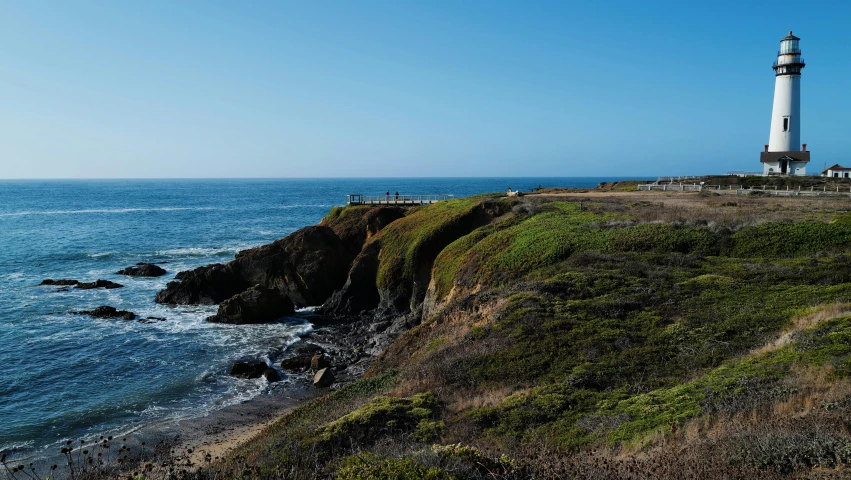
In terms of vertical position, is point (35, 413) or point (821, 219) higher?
point (821, 219)

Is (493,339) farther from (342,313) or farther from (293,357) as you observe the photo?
(342,313)

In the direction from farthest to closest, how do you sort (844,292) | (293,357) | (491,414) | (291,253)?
(291,253) → (293,357) → (844,292) → (491,414)

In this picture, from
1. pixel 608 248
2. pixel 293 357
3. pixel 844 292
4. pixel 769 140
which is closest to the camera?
pixel 844 292

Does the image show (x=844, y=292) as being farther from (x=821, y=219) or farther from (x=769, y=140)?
(x=769, y=140)

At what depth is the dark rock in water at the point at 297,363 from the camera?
27.1 meters

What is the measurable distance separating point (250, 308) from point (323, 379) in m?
12.7

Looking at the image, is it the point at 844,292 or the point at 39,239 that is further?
the point at 39,239

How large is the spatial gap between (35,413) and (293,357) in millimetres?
10822

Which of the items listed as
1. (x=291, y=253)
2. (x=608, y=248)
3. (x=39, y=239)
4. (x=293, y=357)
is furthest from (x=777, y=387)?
(x=39, y=239)

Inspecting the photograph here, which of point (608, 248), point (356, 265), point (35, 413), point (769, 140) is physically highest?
point (769, 140)

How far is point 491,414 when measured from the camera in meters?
11.8

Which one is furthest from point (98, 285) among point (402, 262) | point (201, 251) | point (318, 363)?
point (318, 363)

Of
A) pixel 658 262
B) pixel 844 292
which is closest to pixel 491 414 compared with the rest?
pixel 844 292

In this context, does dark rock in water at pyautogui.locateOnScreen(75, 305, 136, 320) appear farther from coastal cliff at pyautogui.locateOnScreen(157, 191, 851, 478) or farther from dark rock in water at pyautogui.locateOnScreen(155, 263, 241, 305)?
coastal cliff at pyautogui.locateOnScreen(157, 191, 851, 478)
